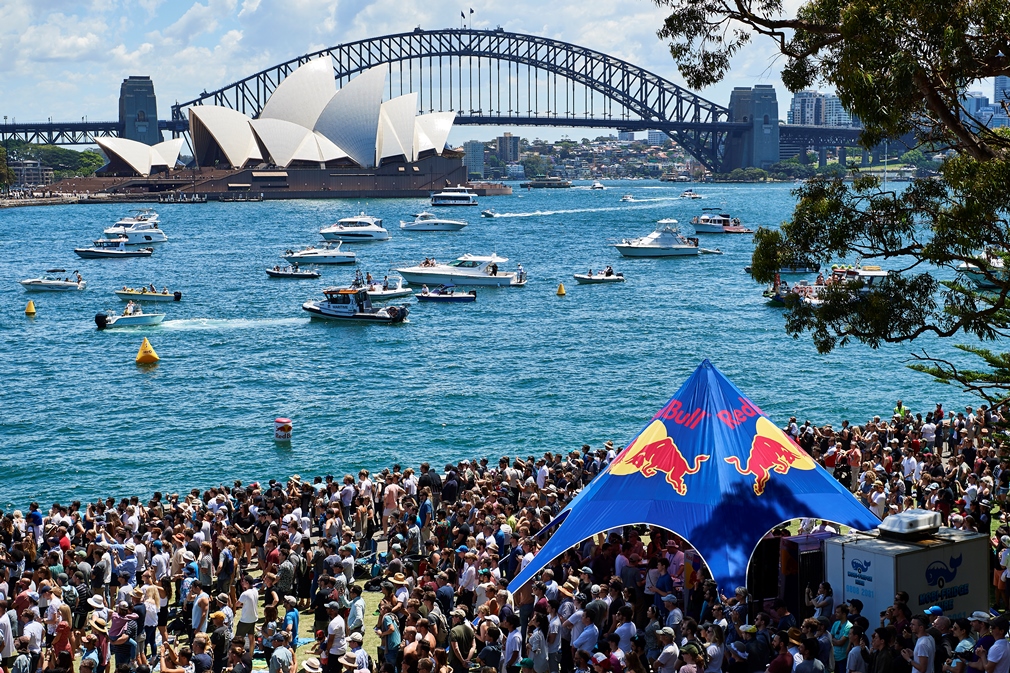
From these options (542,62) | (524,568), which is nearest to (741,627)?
(524,568)

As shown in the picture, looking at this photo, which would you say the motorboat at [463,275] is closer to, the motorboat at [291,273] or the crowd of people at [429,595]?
the motorboat at [291,273]

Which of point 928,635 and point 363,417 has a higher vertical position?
point 928,635

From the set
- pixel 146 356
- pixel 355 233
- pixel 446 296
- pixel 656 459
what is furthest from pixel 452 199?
pixel 656 459

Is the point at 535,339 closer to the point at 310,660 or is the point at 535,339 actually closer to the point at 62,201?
the point at 310,660

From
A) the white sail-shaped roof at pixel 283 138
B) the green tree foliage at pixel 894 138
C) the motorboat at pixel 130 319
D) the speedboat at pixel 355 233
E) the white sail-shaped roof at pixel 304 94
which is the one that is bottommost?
the motorboat at pixel 130 319

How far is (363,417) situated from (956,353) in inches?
875

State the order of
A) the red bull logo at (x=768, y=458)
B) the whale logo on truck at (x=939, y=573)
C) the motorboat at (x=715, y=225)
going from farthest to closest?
1. the motorboat at (x=715, y=225)
2. the red bull logo at (x=768, y=458)
3. the whale logo on truck at (x=939, y=573)

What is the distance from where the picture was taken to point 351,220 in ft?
307

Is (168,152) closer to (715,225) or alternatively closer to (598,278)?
(715,225)

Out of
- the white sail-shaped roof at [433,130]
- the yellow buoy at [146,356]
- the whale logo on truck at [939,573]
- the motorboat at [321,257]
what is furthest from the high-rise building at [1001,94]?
the white sail-shaped roof at [433,130]

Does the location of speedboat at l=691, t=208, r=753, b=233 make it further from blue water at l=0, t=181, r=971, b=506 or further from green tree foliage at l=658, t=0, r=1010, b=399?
green tree foliage at l=658, t=0, r=1010, b=399

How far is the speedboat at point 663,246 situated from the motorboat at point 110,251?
110 ft

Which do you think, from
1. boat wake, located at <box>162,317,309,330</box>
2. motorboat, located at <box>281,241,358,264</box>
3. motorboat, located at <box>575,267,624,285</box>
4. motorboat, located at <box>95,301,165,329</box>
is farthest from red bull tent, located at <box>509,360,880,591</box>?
motorboat, located at <box>281,241,358,264</box>

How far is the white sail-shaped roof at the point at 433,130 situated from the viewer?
510ft
